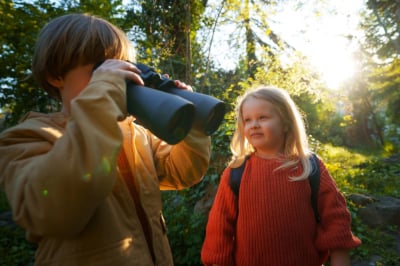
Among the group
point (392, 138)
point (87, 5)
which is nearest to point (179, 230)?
point (87, 5)

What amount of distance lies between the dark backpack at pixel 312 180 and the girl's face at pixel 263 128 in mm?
139

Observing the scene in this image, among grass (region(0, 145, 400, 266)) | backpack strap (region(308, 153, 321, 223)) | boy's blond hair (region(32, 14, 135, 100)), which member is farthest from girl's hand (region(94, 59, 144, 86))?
grass (region(0, 145, 400, 266))

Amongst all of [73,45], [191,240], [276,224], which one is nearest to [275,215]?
[276,224]

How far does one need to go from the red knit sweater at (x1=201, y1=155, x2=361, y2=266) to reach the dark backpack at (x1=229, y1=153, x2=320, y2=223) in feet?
0.08

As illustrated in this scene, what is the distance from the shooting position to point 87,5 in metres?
5.43

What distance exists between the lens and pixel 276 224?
1604mm

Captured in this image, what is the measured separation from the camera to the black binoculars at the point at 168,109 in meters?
0.79

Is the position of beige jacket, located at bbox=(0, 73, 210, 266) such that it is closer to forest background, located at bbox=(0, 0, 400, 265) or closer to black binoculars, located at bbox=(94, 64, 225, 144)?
black binoculars, located at bbox=(94, 64, 225, 144)

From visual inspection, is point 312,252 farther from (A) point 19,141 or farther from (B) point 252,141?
(A) point 19,141

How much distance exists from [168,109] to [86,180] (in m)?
0.25

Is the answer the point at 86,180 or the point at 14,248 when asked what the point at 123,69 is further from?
the point at 14,248

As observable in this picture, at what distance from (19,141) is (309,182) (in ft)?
4.45

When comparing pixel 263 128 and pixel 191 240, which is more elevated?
pixel 263 128

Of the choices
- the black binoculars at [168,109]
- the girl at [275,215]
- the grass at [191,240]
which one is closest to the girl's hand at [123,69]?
the black binoculars at [168,109]
